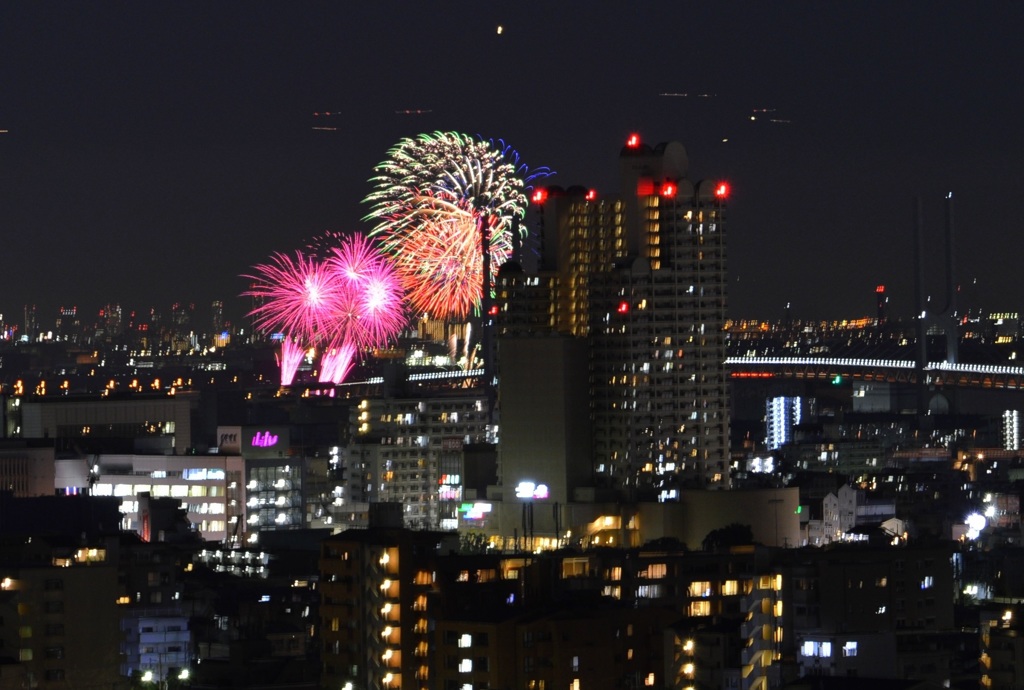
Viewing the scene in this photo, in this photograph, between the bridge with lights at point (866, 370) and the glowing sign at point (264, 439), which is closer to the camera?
the glowing sign at point (264, 439)

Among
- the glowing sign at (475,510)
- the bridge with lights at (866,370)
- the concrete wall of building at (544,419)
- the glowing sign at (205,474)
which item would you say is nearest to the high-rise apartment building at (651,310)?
the concrete wall of building at (544,419)

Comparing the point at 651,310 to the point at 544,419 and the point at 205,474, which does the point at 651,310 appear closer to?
the point at 544,419

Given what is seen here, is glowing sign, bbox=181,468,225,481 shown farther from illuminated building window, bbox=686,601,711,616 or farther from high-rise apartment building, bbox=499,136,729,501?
illuminated building window, bbox=686,601,711,616

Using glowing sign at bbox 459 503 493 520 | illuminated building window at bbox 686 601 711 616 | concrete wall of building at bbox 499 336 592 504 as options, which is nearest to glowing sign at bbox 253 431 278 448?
glowing sign at bbox 459 503 493 520

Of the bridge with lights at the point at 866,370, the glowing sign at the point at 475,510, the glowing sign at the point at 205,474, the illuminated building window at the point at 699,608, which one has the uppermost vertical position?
the bridge with lights at the point at 866,370

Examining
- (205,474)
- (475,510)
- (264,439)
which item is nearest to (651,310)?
(475,510)

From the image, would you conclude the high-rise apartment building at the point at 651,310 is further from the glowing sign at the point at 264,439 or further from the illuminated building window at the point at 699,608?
the illuminated building window at the point at 699,608
